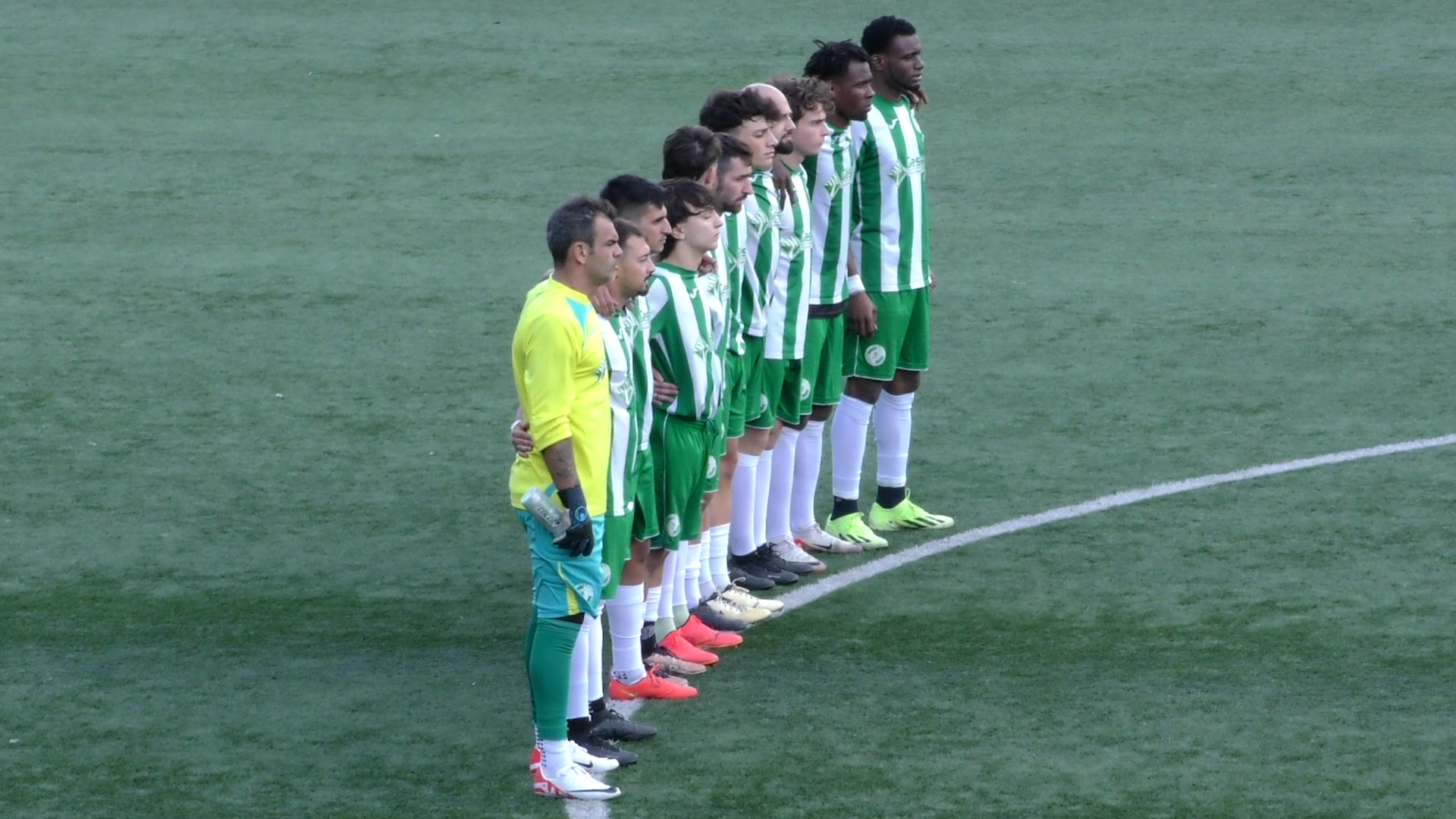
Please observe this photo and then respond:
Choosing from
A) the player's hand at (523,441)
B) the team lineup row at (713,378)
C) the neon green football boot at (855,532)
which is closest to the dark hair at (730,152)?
the team lineup row at (713,378)

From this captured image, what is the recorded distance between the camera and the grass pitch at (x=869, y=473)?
5988 millimetres

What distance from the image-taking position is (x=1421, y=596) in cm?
721

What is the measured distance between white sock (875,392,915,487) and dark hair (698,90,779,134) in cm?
155

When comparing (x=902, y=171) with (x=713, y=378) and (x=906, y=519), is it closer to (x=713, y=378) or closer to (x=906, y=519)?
(x=906, y=519)

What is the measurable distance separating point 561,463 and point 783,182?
2222 millimetres

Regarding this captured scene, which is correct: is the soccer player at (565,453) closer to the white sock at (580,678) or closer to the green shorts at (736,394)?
the white sock at (580,678)

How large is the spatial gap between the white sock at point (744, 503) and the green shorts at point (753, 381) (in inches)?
6.6

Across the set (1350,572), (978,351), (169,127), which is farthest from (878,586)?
(169,127)

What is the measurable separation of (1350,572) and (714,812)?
3.04 metres

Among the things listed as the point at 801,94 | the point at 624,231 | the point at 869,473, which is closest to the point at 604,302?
the point at 624,231

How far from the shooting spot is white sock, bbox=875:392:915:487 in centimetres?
820

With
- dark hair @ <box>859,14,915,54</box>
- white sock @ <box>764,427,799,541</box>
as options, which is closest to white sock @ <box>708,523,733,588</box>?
white sock @ <box>764,427,799,541</box>

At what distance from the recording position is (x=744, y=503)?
296 inches

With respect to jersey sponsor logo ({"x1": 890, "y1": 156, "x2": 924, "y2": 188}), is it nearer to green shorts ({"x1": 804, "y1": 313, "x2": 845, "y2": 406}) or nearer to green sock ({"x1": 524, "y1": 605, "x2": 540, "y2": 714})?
green shorts ({"x1": 804, "y1": 313, "x2": 845, "y2": 406})
